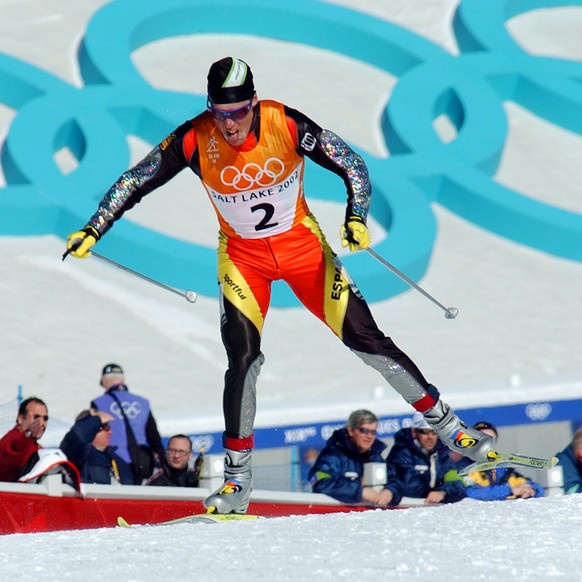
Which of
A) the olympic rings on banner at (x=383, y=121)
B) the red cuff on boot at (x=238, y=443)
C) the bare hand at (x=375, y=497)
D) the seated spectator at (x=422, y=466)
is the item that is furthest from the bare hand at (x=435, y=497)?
the olympic rings on banner at (x=383, y=121)

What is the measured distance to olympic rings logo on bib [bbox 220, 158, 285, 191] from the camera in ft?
17.8

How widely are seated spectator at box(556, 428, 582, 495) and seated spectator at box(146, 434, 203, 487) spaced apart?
1.97 metres

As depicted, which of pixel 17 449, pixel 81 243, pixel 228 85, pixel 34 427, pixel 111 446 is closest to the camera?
pixel 228 85

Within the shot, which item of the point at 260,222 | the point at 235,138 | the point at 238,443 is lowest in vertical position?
the point at 238,443

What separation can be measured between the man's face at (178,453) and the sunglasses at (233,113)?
7.17ft

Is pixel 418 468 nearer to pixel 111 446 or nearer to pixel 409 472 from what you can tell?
pixel 409 472

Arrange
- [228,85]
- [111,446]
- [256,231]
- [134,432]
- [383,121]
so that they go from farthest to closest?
[383,121]
[134,432]
[111,446]
[256,231]
[228,85]

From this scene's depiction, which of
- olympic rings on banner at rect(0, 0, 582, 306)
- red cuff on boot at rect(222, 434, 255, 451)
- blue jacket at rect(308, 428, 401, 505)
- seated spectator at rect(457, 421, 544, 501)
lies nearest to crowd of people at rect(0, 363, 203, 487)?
blue jacket at rect(308, 428, 401, 505)

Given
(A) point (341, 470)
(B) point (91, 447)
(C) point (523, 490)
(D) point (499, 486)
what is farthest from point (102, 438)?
(C) point (523, 490)

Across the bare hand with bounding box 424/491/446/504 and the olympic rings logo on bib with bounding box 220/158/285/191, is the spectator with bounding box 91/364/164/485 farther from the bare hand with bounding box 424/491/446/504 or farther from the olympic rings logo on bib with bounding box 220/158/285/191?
the olympic rings logo on bib with bounding box 220/158/285/191

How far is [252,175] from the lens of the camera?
17.9 feet

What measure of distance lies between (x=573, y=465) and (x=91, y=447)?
2.58 m

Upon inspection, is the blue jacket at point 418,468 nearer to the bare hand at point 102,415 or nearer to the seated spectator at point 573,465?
the seated spectator at point 573,465

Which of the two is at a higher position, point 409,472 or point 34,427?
point 34,427
